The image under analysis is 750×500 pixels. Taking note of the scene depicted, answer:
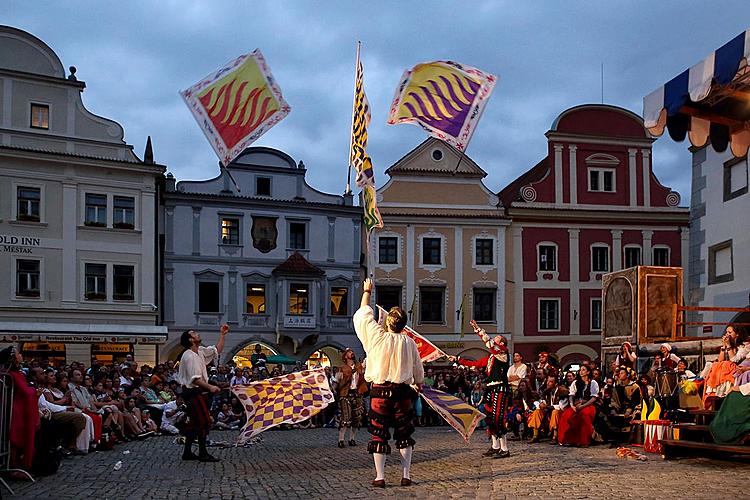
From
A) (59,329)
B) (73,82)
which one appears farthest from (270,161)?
(59,329)

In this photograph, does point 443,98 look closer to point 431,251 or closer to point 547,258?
point 431,251

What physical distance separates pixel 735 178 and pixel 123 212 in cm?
2241

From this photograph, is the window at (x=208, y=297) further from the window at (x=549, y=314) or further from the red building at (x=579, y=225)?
the window at (x=549, y=314)

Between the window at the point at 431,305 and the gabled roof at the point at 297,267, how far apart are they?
4.91 meters

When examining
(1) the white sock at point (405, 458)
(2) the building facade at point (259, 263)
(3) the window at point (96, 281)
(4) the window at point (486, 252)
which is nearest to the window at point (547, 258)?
(4) the window at point (486, 252)

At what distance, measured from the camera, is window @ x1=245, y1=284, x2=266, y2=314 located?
1378 inches

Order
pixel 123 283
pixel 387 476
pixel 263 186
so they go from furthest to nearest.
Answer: pixel 263 186
pixel 123 283
pixel 387 476

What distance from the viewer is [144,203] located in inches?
1243

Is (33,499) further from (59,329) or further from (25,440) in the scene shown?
(59,329)

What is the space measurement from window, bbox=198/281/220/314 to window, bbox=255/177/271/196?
4.36 meters

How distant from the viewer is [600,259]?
125ft

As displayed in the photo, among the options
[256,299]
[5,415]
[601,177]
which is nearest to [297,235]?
[256,299]

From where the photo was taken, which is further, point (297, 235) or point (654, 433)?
point (297, 235)

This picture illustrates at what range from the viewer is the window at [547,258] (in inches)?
1485
